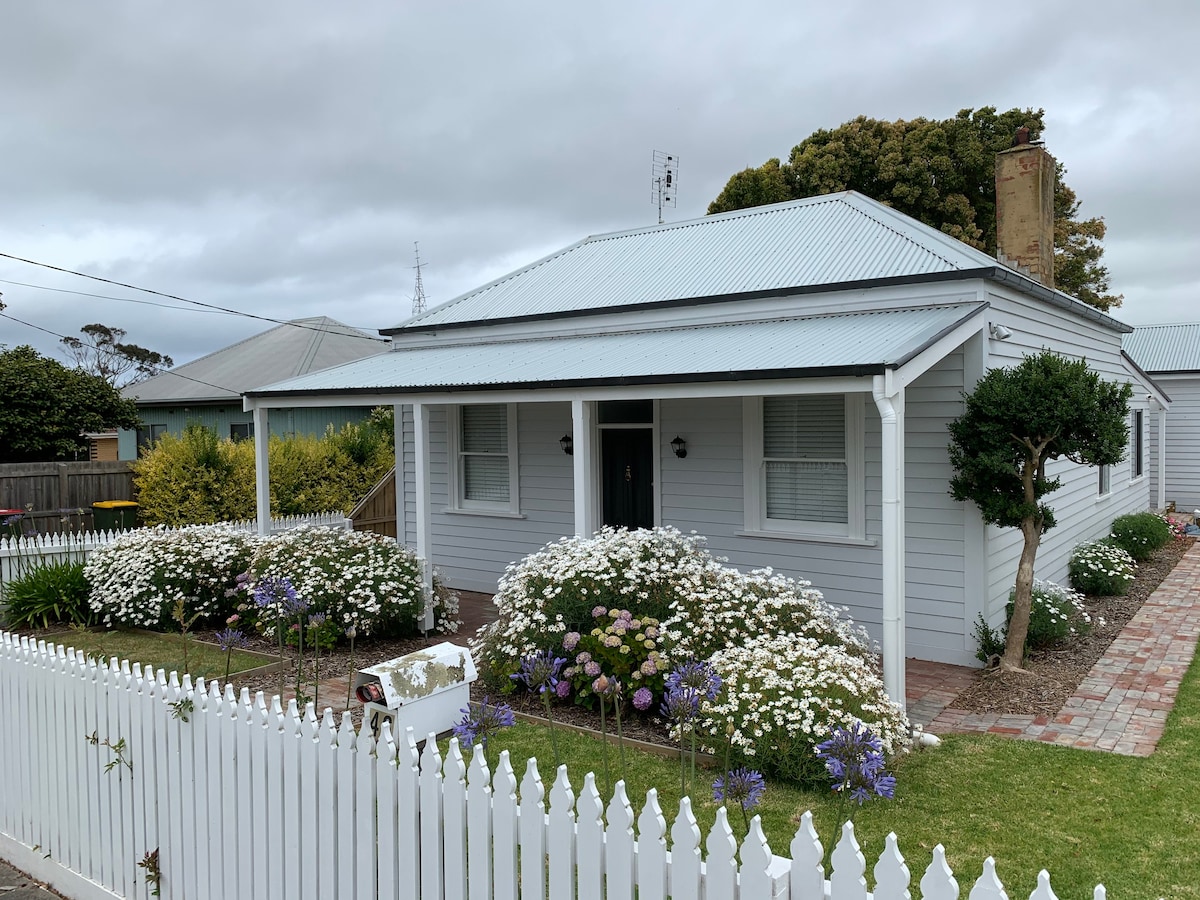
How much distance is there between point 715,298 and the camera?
33.7ft

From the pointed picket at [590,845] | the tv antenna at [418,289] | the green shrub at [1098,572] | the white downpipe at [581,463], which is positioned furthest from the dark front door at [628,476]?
the tv antenna at [418,289]

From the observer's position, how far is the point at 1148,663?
8.27 m

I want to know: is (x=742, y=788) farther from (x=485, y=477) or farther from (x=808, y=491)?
(x=485, y=477)

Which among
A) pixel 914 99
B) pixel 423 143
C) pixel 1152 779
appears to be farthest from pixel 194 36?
pixel 914 99

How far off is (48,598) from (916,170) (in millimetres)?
23558

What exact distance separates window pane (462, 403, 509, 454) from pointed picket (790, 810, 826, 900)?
33.5ft

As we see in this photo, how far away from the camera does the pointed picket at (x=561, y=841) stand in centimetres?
281

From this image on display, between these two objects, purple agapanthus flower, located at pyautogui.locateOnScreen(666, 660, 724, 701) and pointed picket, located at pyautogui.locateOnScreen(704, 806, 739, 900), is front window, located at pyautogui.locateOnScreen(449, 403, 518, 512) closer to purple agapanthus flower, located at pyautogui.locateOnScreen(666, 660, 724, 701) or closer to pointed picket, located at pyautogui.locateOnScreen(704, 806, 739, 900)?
purple agapanthus flower, located at pyautogui.locateOnScreen(666, 660, 724, 701)

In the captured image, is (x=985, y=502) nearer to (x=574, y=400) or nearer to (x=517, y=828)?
(x=574, y=400)

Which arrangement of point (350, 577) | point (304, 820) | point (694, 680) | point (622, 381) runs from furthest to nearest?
point (350, 577)
point (622, 381)
point (304, 820)
point (694, 680)

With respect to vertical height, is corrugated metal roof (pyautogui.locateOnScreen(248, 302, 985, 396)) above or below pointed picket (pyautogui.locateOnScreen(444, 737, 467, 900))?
above

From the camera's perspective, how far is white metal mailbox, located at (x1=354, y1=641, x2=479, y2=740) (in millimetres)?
5855

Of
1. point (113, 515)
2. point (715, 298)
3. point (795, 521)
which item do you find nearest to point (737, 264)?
point (715, 298)

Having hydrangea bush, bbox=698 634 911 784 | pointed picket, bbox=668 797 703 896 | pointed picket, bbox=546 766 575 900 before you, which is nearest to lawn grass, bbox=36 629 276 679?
hydrangea bush, bbox=698 634 911 784
